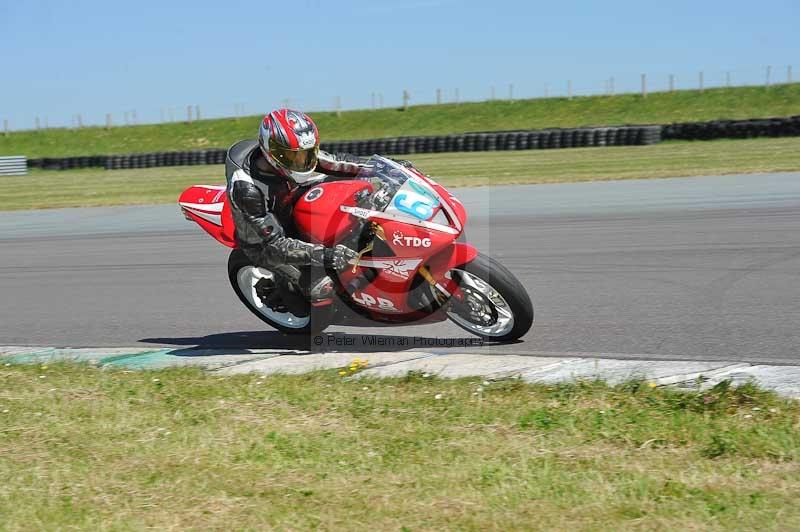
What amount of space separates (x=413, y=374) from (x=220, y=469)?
64.9 inches

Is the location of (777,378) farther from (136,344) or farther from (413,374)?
(136,344)

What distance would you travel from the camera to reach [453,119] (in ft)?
194

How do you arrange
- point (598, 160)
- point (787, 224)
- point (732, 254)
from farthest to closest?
point (598, 160) < point (787, 224) < point (732, 254)

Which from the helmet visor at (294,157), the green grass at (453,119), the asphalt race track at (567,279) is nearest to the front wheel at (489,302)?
the asphalt race track at (567,279)

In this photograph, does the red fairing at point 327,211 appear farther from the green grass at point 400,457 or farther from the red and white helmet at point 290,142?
the green grass at point 400,457

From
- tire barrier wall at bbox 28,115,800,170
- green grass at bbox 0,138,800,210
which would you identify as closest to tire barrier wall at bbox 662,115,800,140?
tire barrier wall at bbox 28,115,800,170

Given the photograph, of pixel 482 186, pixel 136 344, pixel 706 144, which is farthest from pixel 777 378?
pixel 706 144

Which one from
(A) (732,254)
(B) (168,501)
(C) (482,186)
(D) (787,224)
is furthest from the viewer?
(C) (482,186)

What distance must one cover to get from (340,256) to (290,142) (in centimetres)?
79

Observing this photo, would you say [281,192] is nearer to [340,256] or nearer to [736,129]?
[340,256]

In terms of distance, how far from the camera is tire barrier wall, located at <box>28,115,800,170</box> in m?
30.2

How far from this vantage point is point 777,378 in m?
5.28

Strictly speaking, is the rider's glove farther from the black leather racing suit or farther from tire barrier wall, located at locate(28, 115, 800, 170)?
tire barrier wall, located at locate(28, 115, 800, 170)

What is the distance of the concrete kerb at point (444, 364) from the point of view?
5395 mm
